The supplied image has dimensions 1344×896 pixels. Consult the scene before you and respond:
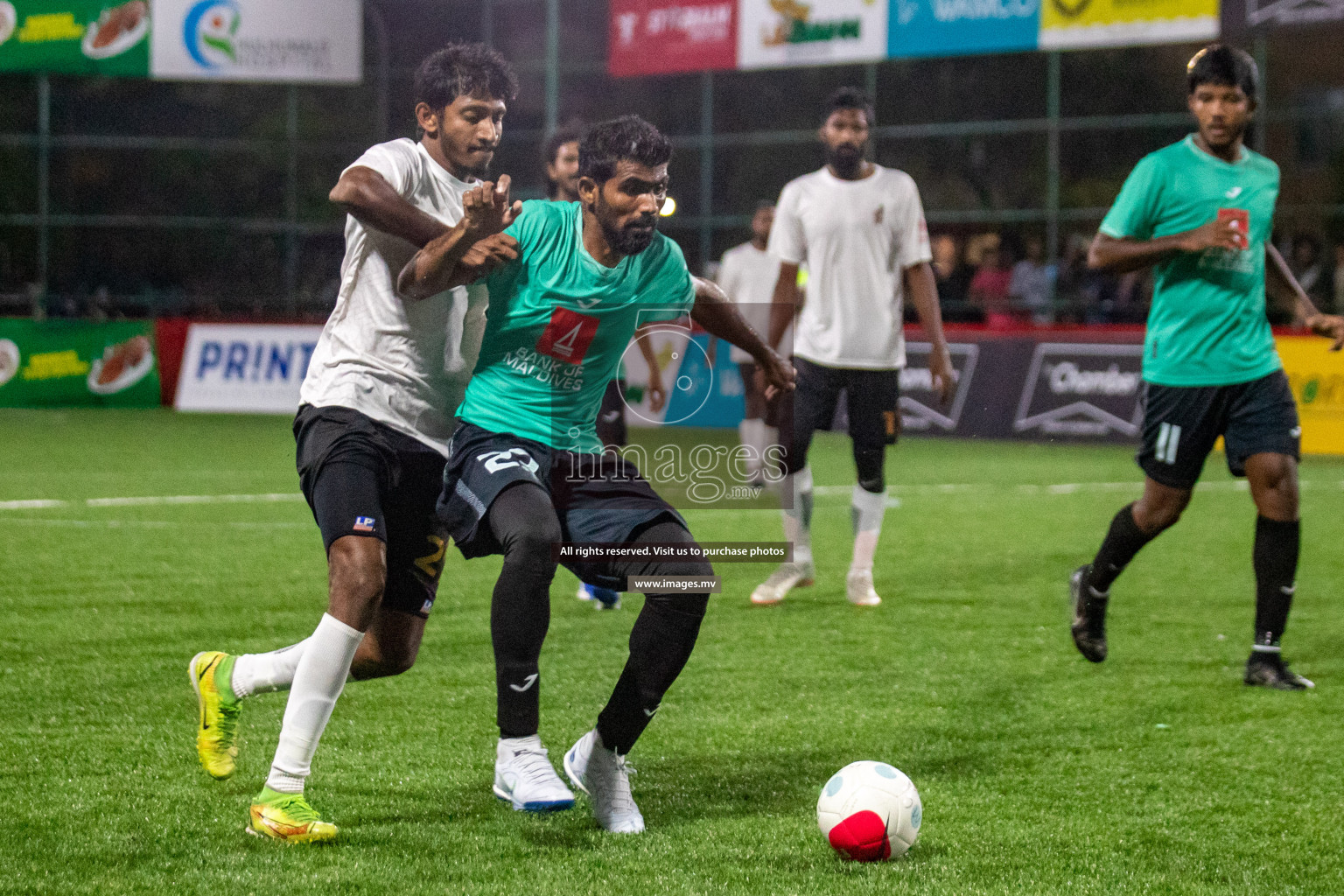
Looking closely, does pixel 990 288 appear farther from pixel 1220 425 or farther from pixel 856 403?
pixel 1220 425

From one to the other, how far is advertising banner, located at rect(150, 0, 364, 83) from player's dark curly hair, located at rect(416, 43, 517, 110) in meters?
23.2

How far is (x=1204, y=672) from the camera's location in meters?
6.16

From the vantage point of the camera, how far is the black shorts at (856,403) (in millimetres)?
7695

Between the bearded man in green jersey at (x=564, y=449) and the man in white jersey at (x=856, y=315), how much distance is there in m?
3.42

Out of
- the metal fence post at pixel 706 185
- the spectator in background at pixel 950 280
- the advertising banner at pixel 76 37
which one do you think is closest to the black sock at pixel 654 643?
the spectator in background at pixel 950 280

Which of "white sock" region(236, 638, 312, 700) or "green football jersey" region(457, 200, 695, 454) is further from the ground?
"green football jersey" region(457, 200, 695, 454)

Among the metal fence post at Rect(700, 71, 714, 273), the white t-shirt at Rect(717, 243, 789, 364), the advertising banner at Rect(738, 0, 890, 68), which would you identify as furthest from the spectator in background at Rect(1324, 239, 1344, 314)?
the metal fence post at Rect(700, 71, 714, 273)

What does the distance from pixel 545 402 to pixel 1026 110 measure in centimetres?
2914

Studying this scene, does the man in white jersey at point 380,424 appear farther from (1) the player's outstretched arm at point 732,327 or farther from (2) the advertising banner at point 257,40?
(2) the advertising banner at point 257,40

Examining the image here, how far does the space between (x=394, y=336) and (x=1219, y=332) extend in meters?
3.18

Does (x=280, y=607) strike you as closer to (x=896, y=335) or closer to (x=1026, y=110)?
(x=896, y=335)

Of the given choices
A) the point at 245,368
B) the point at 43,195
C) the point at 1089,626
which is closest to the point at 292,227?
the point at 43,195

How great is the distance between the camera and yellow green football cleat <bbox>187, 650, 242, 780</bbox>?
4188 millimetres

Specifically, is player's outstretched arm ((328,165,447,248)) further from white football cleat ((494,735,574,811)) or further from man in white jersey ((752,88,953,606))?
man in white jersey ((752,88,953,606))
